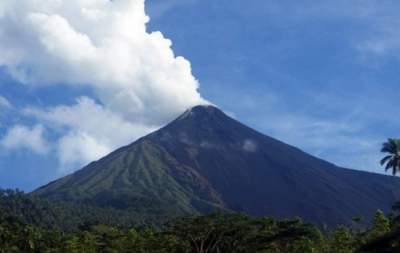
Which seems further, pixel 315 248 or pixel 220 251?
pixel 220 251

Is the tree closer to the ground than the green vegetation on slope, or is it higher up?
closer to the ground

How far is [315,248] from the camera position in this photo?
61875mm

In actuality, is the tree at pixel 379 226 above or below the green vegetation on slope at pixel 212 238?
below

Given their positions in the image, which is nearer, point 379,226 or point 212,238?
point 379,226

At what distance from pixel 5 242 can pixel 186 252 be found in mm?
29409

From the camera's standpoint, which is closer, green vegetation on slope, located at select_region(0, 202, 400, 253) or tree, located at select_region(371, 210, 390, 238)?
tree, located at select_region(371, 210, 390, 238)

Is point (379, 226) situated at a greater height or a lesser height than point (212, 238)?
lesser

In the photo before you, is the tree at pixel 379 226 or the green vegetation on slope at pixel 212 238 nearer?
the tree at pixel 379 226

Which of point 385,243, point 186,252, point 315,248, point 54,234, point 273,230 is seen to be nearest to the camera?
point 385,243

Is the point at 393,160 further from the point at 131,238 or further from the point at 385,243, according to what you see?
the point at 385,243

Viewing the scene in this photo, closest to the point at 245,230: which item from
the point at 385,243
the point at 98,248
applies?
the point at 98,248

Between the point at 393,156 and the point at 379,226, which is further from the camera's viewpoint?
the point at 393,156

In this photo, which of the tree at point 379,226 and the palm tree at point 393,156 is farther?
the palm tree at point 393,156

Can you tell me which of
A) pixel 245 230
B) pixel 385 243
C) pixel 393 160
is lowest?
pixel 385 243
